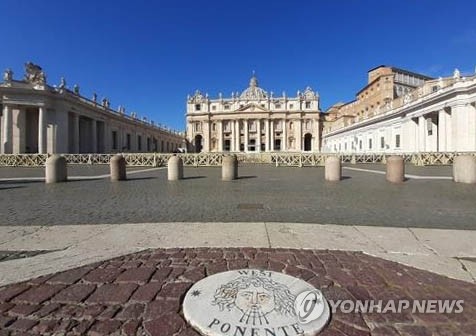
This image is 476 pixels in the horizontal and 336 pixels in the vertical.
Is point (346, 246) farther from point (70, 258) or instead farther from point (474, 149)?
point (474, 149)

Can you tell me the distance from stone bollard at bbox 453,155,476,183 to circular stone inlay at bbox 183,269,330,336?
12218 mm

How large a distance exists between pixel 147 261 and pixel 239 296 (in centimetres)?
156

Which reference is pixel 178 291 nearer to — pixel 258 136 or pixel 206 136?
pixel 258 136

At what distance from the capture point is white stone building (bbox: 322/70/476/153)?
2864 centimetres

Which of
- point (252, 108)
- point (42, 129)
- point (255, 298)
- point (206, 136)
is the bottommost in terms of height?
point (255, 298)

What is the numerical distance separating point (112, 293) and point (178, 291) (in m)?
0.66

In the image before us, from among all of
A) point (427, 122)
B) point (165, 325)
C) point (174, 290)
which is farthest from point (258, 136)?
point (165, 325)

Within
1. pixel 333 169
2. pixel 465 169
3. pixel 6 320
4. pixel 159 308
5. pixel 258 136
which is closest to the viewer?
pixel 6 320

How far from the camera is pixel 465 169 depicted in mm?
11039

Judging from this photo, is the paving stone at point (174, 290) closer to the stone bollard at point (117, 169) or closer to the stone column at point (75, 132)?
the stone bollard at point (117, 169)

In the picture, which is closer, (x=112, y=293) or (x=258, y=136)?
(x=112, y=293)

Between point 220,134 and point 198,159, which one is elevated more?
point 220,134

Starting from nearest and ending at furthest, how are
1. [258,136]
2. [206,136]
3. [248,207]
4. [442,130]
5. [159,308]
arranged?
[159,308] < [248,207] < [442,130] < [258,136] < [206,136]

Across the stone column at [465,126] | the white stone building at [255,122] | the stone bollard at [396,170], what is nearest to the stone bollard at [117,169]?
the stone bollard at [396,170]
